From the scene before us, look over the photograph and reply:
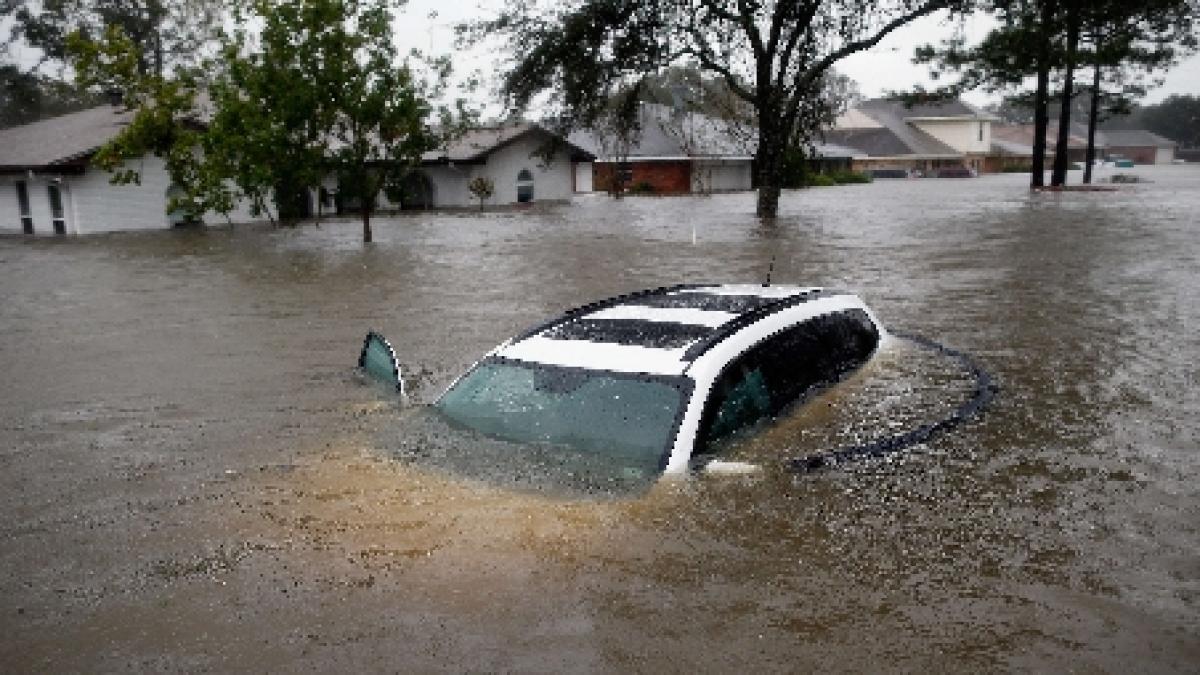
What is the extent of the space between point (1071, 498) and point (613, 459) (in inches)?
117

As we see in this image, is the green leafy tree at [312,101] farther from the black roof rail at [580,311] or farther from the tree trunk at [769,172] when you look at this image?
the black roof rail at [580,311]

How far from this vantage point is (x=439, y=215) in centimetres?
3753

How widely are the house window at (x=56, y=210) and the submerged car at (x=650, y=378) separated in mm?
30359

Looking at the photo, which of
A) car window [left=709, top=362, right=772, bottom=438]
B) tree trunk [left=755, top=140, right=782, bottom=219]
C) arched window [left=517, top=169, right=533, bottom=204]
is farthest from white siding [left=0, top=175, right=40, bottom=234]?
car window [left=709, top=362, right=772, bottom=438]

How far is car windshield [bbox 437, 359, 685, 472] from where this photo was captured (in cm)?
525

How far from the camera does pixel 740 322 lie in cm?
588

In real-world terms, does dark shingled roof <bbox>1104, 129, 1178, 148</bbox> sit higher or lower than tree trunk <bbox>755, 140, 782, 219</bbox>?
higher

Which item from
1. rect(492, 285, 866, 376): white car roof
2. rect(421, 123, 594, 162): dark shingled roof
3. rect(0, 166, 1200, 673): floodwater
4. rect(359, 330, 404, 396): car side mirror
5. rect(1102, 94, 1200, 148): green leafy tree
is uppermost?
rect(1102, 94, 1200, 148): green leafy tree

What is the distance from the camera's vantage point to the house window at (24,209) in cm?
3238

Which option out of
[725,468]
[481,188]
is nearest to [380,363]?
[725,468]

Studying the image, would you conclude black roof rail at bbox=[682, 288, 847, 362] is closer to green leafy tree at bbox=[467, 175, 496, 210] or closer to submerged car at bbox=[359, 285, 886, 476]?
submerged car at bbox=[359, 285, 886, 476]

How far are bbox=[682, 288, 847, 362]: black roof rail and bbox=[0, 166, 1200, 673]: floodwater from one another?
644 mm

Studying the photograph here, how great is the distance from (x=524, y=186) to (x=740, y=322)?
40.3 m

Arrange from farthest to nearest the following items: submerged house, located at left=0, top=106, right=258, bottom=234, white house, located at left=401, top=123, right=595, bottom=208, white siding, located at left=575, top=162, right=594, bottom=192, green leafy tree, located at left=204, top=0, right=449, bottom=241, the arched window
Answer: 1. white siding, located at left=575, top=162, right=594, bottom=192
2. the arched window
3. white house, located at left=401, top=123, right=595, bottom=208
4. submerged house, located at left=0, top=106, right=258, bottom=234
5. green leafy tree, located at left=204, top=0, right=449, bottom=241
